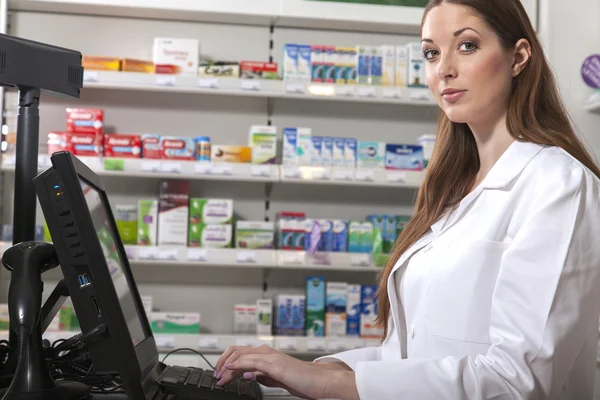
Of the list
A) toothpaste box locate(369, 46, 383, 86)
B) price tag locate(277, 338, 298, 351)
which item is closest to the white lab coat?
price tag locate(277, 338, 298, 351)

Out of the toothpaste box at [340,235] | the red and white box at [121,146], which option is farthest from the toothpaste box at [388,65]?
the red and white box at [121,146]

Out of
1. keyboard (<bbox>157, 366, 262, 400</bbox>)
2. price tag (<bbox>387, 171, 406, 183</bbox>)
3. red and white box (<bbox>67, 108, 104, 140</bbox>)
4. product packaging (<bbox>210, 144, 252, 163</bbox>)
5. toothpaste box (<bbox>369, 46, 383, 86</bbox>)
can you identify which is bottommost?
keyboard (<bbox>157, 366, 262, 400</bbox>)

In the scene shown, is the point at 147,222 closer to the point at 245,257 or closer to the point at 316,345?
the point at 245,257

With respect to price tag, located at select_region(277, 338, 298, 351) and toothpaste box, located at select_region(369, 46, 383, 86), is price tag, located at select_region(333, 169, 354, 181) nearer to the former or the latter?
toothpaste box, located at select_region(369, 46, 383, 86)

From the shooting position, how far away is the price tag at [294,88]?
382 cm

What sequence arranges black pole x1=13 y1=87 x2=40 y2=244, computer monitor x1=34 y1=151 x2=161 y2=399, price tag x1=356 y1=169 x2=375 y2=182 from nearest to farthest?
computer monitor x1=34 y1=151 x2=161 y2=399, black pole x1=13 y1=87 x2=40 y2=244, price tag x1=356 y1=169 x2=375 y2=182

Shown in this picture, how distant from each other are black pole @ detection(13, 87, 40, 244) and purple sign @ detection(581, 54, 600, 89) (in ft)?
10.5

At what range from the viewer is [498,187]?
1.30 meters

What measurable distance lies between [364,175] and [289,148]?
43 cm

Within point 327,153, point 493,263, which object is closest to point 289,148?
point 327,153

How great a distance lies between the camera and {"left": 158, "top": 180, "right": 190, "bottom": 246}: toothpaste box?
376 cm

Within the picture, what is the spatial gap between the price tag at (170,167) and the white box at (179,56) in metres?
0.51

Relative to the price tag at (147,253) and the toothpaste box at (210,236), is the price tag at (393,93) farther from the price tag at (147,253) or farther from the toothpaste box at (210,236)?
the price tag at (147,253)

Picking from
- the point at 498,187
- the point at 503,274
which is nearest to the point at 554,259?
the point at 503,274
